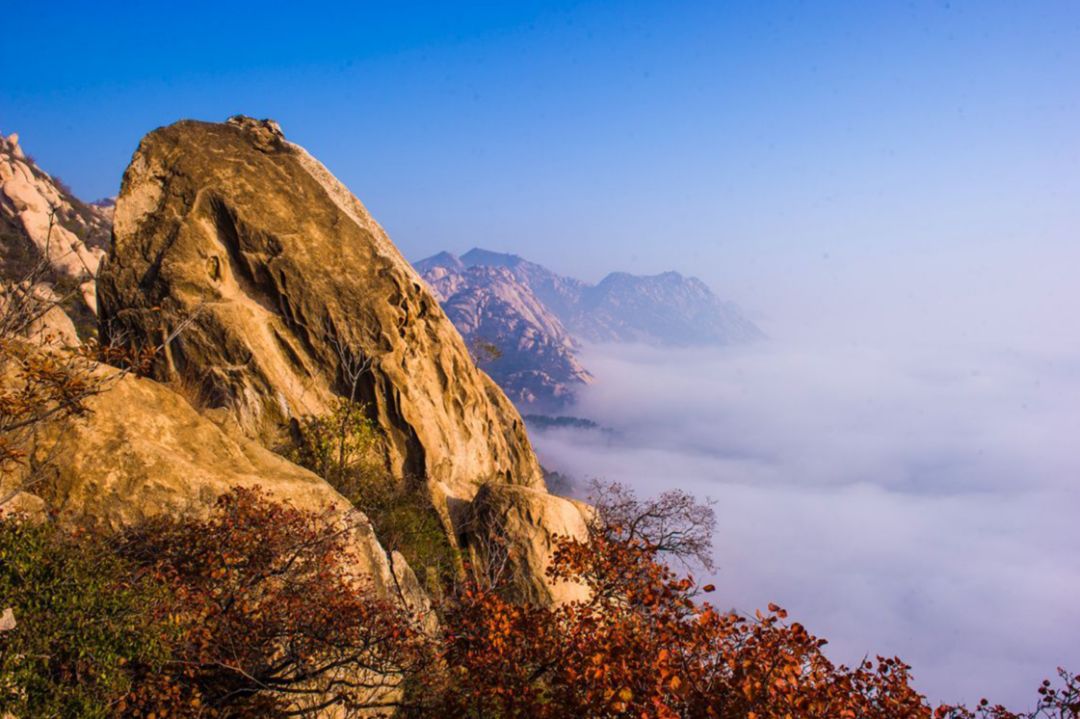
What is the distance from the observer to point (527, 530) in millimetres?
24062

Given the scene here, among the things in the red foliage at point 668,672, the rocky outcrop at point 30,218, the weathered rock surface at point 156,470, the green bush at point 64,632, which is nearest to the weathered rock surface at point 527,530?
the weathered rock surface at point 156,470

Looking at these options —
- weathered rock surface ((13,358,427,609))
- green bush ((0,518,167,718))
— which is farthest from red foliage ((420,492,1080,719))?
green bush ((0,518,167,718))

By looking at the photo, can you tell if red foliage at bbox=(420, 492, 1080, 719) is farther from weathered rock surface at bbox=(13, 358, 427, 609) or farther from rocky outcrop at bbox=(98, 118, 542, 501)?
rocky outcrop at bbox=(98, 118, 542, 501)

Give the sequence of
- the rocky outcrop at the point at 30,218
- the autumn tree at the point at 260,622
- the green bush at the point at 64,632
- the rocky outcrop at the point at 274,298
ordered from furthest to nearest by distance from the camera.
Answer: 1. the rocky outcrop at the point at 30,218
2. the rocky outcrop at the point at 274,298
3. the autumn tree at the point at 260,622
4. the green bush at the point at 64,632

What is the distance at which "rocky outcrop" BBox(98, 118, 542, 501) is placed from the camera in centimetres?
2539

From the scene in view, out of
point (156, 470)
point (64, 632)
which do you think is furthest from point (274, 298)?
point (64, 632)

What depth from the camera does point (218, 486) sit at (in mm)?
16797

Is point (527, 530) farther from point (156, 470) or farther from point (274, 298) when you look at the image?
point (274, 298)

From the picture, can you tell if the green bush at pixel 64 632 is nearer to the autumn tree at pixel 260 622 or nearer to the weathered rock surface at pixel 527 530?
the autumn tree at pixel 260 622

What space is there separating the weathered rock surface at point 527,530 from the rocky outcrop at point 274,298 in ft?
12.6

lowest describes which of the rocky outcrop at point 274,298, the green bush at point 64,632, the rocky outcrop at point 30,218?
the green bush at point 64,632

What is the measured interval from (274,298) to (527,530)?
15.3 metres

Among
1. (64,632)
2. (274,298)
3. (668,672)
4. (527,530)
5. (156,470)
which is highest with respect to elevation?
(274,298)

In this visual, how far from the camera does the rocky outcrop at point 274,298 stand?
25.4 m
